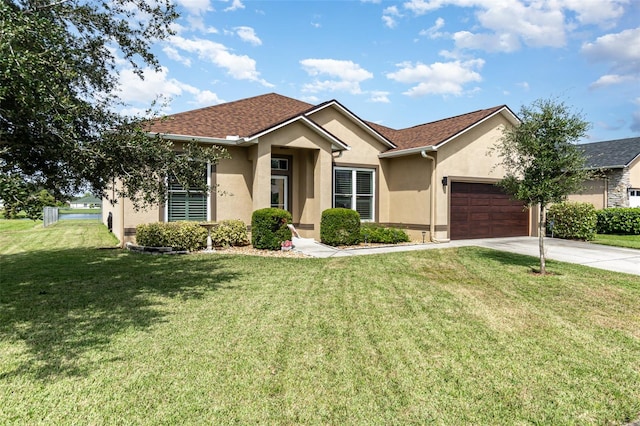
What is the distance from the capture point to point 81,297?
6.60 m

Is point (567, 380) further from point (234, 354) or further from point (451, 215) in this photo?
point (451, 215)

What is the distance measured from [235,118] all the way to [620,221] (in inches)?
765

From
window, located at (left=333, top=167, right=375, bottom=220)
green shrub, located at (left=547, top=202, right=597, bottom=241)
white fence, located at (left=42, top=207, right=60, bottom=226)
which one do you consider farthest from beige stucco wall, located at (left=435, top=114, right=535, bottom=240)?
white fence, located at (left=42, top=207, right=60, bottom=226)

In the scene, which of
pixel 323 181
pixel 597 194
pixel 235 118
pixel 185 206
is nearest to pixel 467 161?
pixel 323 181

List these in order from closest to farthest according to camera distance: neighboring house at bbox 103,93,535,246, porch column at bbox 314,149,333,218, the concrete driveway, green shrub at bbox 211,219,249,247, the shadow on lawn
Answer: the shadow on lawn → the concrete driveway → green shrub at bbox 211,219,249,247 → neighboring house at bbox 103,93,535,246 → porch column at bbox 314,149,333,218

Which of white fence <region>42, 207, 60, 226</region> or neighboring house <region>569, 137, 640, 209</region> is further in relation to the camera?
white fence <region>42, 207, 60, 226</region>

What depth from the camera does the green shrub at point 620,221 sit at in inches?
719

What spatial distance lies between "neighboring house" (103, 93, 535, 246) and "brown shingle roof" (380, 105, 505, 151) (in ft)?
0.22

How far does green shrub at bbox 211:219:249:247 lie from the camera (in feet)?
41.3

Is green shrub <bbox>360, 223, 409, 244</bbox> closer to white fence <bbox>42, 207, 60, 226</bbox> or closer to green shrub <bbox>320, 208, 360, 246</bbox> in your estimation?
green shrub <bbox>320, 208, 360, 246</bbox>

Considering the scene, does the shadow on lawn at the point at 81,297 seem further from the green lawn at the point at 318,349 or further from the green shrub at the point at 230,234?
the green shrub at the point at 230,234

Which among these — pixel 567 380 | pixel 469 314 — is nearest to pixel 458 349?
pixel 567 380

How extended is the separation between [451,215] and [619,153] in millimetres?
15206

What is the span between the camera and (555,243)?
14133 millimetres
